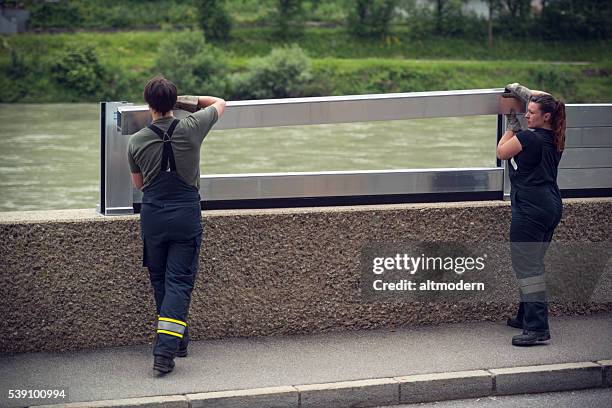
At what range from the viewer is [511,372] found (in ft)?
19.0

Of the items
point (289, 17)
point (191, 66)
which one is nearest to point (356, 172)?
point (191, 66)

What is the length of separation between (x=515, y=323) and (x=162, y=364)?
2.27 meters

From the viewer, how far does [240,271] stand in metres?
6.37

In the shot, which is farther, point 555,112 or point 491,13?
point 491,13

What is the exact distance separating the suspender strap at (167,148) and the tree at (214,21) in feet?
207

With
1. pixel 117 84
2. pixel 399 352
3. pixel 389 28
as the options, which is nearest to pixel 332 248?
pixel 399 352

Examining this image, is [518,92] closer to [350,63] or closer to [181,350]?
[181,350]

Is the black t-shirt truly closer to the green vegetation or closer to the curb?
the curb

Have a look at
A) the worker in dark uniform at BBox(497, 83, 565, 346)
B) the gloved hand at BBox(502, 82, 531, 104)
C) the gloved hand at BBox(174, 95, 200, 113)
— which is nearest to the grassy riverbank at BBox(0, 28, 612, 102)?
the gloved hand at BBox(502, 82, 531, 104)

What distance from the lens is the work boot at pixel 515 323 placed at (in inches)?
263

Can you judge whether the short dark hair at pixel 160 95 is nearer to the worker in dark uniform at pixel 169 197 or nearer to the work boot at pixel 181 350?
the worker in dark uniform at pixel 169 197

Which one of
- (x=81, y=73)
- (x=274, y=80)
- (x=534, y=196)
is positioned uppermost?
(x=534, y=196)

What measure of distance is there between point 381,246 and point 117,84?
50.2 meters

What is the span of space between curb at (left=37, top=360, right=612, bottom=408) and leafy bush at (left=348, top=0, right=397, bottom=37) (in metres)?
64.8
